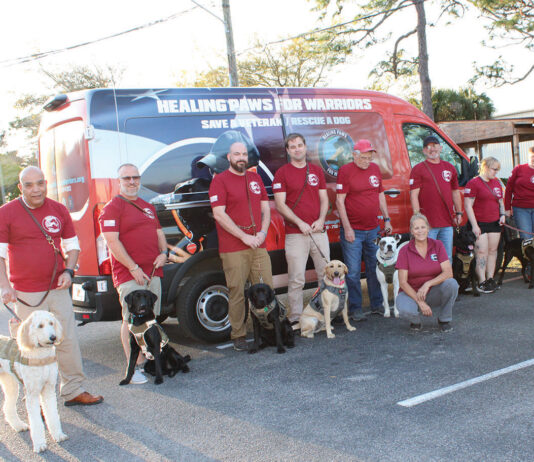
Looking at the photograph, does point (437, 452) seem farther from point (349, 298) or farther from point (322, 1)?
point (322, 1)

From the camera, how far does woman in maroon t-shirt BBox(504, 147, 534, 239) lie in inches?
283

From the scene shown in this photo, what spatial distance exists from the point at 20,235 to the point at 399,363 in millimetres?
3183

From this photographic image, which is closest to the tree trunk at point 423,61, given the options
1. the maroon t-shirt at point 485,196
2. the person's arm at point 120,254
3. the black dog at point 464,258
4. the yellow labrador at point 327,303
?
the maroon t-shirt at point 485,196

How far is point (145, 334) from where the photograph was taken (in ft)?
14.0

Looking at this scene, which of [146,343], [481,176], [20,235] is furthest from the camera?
[481,176]

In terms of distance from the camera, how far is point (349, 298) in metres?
6.00

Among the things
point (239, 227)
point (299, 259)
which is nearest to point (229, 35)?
point (299, 259)

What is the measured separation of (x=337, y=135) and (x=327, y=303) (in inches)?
81.4

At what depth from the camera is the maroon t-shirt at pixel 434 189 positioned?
20.6 ft

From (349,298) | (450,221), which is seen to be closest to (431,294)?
(349,298)

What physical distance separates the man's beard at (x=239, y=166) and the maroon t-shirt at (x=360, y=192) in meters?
1.29

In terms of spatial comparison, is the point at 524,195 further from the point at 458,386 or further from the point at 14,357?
the point at 14,357

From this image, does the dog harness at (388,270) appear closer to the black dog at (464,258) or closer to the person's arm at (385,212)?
the person's arm at (385,212)

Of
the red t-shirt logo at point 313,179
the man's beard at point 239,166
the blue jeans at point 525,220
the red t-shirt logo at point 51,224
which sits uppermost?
the man's beard at point 239,166
